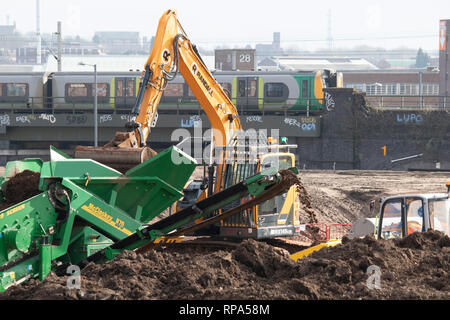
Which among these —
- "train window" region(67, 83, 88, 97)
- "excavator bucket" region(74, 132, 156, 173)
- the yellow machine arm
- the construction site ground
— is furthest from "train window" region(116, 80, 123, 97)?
the construction site ground

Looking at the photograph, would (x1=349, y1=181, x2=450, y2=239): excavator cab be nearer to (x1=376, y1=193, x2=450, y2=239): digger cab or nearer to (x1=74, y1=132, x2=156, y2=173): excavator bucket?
(x1=376, y1=193, x2=450, y2=239): digger cab

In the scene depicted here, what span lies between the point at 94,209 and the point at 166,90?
3111 centimetres

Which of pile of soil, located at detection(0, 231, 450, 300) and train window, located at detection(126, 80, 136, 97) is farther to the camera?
train window, located at detection(126, 80, 136, 97)

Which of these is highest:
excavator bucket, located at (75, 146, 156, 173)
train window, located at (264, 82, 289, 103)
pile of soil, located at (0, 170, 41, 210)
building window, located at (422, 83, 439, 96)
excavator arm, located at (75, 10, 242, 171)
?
building window, located at (422, 83, 439, 96)

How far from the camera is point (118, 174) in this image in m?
10.2

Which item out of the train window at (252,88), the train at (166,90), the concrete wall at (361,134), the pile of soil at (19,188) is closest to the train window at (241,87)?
the train at (166,90)

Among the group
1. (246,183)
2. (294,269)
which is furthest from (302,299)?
(246,183)

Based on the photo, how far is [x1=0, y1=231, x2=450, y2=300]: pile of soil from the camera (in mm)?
6375

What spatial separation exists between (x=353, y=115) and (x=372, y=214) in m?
27.6

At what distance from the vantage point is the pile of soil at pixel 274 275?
20.9ft

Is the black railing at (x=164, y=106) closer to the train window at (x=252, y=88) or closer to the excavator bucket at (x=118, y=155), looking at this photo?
the train window at (x=252, y=88)

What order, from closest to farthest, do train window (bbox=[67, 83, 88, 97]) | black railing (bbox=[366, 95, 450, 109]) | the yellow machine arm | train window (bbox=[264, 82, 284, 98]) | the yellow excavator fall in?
the yellow excavator < the yellow machine arm < train window (bbox=[264, 82, 284, 98]) < black railing (bbox=[366, 95, 450, 109]) < train window (bbox=[67, 83, 88, 97])

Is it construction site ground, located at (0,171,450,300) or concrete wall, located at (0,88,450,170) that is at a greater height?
concrete wall, located at (0,88,450,170)

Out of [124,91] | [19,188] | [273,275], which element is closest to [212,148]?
[19,188]
